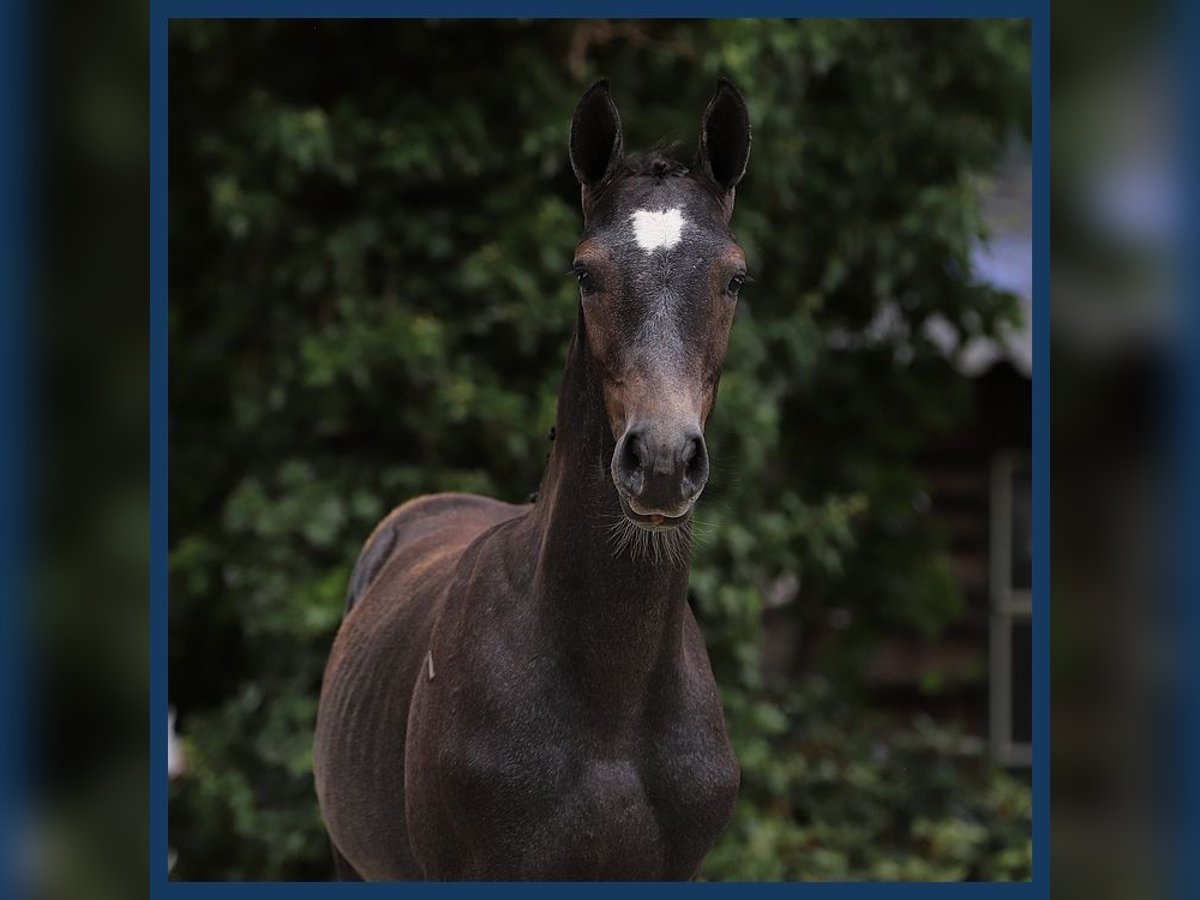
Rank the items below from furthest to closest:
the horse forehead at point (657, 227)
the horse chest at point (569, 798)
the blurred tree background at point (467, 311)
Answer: the blurred tree background at point (467, 311) → the horse chest at point (569, 798) → the horse forehead at point (657, 227)

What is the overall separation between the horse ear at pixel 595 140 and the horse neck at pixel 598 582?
279 millimetres

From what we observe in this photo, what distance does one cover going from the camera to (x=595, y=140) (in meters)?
2.87

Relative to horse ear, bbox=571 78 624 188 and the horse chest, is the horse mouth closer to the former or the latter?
the horse chest

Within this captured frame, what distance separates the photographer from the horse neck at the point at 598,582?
2.82 metres

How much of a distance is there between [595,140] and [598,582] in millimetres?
797

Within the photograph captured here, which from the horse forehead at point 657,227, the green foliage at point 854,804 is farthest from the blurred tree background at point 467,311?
the horse forehead at point 657,227

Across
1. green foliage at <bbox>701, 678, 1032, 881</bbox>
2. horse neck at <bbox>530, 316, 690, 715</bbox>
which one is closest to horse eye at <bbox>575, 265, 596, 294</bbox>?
horse neck at <bbox>530, 316, 690, 715</bbox>

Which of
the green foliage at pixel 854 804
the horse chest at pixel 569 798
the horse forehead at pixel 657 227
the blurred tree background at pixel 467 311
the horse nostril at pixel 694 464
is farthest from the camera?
the green foliage at pixel 854 804

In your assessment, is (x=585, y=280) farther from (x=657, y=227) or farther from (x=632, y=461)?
(x=632, y=461)

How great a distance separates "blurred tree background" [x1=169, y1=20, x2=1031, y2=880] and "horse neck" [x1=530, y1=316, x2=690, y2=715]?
11.7 feet

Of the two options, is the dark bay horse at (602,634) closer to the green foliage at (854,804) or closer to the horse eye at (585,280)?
the horse eye at (585,280)

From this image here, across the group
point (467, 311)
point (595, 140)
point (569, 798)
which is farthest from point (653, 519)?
point (467, 311)

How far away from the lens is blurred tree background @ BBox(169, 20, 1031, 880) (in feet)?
21.9
